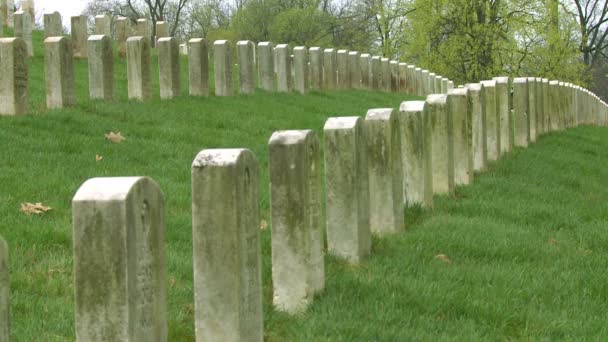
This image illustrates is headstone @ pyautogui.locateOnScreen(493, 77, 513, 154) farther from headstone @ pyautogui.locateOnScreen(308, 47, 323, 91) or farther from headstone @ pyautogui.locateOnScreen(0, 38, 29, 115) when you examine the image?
headstone @ pyautogui.locateOnScreen(308, 47, 323, 91)

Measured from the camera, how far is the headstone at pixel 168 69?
1223cm

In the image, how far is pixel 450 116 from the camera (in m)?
8.07

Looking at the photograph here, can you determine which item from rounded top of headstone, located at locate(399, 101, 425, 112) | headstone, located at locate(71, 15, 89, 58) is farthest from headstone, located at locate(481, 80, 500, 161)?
headstone, located at locate(71, 15, 89, 58)

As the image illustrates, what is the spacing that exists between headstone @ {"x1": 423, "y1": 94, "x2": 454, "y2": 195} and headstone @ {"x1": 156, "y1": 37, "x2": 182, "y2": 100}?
505 cm

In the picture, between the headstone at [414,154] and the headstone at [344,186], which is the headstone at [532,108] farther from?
the headstone at [344,186]

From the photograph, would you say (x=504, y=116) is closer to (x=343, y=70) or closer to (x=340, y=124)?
(x=340, y=124)

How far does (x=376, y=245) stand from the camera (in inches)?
227

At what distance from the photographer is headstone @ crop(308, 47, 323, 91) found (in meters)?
18.0

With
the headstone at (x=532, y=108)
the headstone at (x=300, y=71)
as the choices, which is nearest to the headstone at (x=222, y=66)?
the headstone at (x=300, y=71)

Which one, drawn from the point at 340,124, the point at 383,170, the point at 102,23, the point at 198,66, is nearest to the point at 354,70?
the point at 102,23

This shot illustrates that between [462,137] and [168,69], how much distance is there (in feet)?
15.5

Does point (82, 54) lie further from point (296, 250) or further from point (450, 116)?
point (296, 250)

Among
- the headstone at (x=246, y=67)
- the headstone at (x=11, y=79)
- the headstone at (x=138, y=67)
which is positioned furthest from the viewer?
the headstone at (x=246, y=67)

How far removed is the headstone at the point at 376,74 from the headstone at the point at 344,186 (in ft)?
57.2
